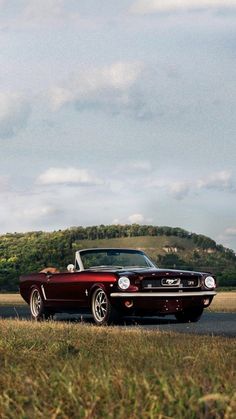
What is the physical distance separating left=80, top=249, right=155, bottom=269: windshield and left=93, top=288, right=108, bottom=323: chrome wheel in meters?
1.10

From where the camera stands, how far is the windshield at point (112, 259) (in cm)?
1753

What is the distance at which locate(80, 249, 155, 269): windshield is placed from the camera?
17531 millimetres

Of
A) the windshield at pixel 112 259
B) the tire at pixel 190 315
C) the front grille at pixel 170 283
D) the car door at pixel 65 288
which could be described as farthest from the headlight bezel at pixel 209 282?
the car door at pixel 65 288

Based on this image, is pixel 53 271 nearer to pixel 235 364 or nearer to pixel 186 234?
pixel 235 364

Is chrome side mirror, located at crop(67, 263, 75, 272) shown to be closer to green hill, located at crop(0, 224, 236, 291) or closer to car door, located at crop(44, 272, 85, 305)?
car door, located at crop(44, 272, 85, 305)

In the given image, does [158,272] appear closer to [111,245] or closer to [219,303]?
[219,303]

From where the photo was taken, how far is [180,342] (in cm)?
1086

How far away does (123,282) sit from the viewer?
1591 cm

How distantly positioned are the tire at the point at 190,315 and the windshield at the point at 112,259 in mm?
1184

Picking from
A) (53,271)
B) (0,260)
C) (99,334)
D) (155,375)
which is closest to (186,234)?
(0,260)

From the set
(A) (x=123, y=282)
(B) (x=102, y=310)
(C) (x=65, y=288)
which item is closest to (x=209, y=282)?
(A) (x=123, y=282)

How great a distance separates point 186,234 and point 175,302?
7622 cm

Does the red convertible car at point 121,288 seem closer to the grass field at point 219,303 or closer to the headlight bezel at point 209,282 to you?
the headlight bezel at point 209,282

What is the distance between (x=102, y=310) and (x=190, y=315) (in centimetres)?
218
